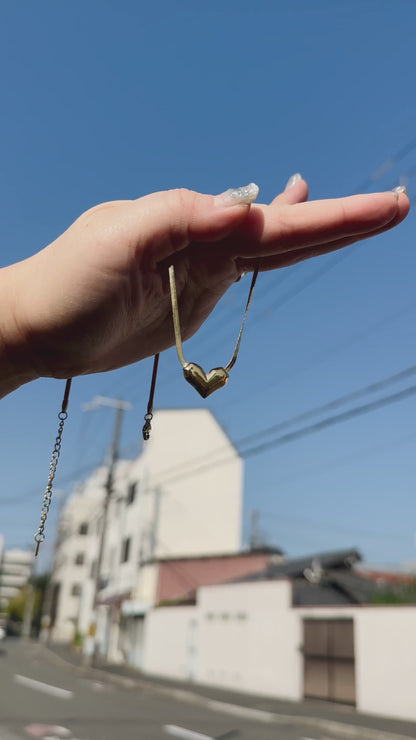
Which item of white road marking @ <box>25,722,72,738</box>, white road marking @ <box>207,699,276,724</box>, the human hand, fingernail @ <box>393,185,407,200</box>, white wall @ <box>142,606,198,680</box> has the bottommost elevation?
white road marking @ <box>207,699,276,724</box>

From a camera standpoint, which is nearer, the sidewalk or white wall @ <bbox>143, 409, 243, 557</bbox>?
the sidewalk

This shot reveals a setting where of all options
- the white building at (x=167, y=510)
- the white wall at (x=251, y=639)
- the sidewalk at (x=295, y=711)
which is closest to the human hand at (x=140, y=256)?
the sidewalk at (x=295, y=711)

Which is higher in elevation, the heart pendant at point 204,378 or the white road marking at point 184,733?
the heart pendant at point 204,378

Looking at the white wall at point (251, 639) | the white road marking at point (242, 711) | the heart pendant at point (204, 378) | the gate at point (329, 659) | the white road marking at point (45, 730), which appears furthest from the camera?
the white wall at point (251, 639)

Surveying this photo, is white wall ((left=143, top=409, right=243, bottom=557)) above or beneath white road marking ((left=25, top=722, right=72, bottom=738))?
above

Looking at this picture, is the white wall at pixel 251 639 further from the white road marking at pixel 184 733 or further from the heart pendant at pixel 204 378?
the heart pendant at pixel 204 378

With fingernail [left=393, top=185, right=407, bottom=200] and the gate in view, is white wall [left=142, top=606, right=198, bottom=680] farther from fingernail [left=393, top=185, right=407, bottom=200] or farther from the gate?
fingernail [left=393, top=185, right=407, bottom=200]

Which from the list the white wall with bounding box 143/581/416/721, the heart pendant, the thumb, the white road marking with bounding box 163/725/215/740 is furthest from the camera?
the white wall with bounding box 143/581/416/721

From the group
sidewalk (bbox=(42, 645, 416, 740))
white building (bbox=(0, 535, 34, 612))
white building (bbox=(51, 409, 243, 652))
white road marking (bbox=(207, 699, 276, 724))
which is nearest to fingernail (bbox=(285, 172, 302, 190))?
sidewalk (bbox=(42, 645, 416, 740))
